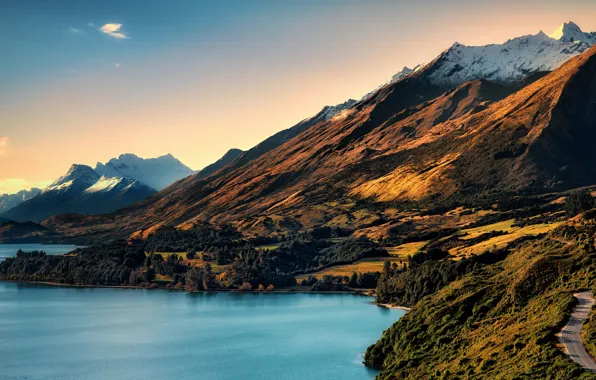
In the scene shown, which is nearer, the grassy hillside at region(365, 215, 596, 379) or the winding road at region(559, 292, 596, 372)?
the winding road at region(559, 292, 596, 372)

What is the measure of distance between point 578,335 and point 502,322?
873 inches

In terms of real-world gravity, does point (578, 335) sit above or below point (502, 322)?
above

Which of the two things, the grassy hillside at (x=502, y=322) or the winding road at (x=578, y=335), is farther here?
the grassy hillside at (x=502, y=322)

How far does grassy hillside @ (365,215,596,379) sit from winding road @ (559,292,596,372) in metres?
1.11

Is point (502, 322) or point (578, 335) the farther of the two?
point (502, 322)

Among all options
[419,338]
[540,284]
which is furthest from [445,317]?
[540,284]

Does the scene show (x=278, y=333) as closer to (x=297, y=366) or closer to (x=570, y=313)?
(x=297, y=366)

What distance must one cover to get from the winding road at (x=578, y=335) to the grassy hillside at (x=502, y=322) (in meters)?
1.11

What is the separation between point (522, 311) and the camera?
10431 cm

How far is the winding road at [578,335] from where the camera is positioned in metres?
74.2

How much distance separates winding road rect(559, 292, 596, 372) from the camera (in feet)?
244

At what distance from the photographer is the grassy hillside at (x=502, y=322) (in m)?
82.8

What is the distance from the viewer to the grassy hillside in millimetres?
82812

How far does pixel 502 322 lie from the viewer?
344ft
